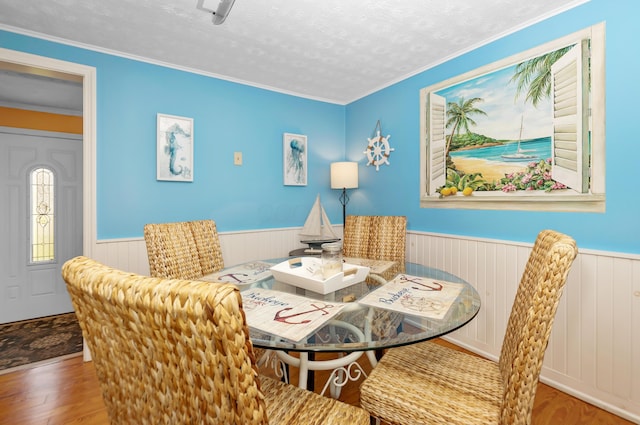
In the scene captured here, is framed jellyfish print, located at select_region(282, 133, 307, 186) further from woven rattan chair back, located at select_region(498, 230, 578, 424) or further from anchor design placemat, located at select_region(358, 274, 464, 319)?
woven rattan chair back, located at select_region(498, 230, 578, 424)

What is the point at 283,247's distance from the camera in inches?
132

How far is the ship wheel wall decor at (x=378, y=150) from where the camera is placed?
320cm

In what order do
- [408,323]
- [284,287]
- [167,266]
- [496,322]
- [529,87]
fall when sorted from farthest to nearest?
[496,322] → [529,87] → [167,266] → [284,287] → [408,323]

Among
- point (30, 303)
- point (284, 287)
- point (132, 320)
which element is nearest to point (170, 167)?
point (284, 287)

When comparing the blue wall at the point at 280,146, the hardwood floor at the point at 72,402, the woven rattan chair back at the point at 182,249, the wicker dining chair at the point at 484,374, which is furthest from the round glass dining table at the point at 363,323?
the blue wall at the point at 280,146

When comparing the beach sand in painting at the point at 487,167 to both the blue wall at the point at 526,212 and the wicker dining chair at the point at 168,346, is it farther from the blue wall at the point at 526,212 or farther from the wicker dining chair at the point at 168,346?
the wicker dining chair at the point at 168,346

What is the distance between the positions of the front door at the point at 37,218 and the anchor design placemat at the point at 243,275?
2.77m

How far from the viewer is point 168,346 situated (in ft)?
1.55

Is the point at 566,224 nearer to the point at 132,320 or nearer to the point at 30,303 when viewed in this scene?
the point at 132,320

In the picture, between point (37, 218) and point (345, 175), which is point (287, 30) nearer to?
point (345, 175)

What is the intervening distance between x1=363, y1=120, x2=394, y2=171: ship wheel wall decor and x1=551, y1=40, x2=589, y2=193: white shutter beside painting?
142 centimetres

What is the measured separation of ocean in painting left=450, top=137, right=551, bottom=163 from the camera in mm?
2025

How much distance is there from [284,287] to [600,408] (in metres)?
1.93

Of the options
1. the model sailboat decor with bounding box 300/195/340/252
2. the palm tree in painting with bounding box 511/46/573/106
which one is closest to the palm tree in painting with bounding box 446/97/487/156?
the palm tree in painting with bounding box 511/46/573/106
